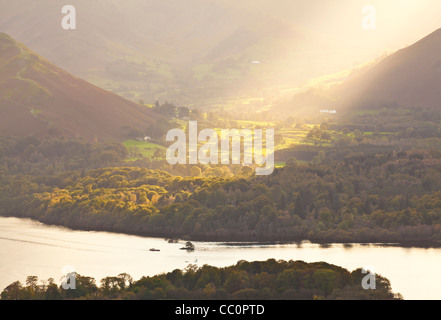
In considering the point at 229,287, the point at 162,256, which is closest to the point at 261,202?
the point at 162,256

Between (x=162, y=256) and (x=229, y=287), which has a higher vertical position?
(x=162, y=256)

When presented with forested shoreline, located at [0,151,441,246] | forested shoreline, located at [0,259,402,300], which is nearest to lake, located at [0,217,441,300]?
forested shoreline, located at [0,151,441,246]

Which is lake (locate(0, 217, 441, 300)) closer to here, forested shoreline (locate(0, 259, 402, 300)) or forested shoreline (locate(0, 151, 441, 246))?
forested shoreline (locate(0, 151, 441, 246))

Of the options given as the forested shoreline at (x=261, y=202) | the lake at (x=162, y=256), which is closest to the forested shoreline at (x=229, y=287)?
the lake at (x=162, y=256)

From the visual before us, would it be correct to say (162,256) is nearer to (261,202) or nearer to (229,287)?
(229,287)

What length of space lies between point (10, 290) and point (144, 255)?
30.1 m

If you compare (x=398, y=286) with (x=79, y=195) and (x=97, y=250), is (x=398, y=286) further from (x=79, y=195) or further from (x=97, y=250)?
(x=79, y=195)

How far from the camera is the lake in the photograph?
10206 cm

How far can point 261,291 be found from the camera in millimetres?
85438

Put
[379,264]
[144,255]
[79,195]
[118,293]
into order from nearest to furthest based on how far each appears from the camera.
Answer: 1. [118,293]
2. [379,264]
3. [144,255]
4. [79,195]

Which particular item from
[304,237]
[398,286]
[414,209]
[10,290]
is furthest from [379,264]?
[10,290]

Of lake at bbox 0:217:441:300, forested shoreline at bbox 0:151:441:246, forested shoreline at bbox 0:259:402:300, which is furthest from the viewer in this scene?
forested shoreline at bbox 0:151:441:246

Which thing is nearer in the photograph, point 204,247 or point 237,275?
point 237,275

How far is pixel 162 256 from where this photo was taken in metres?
113
